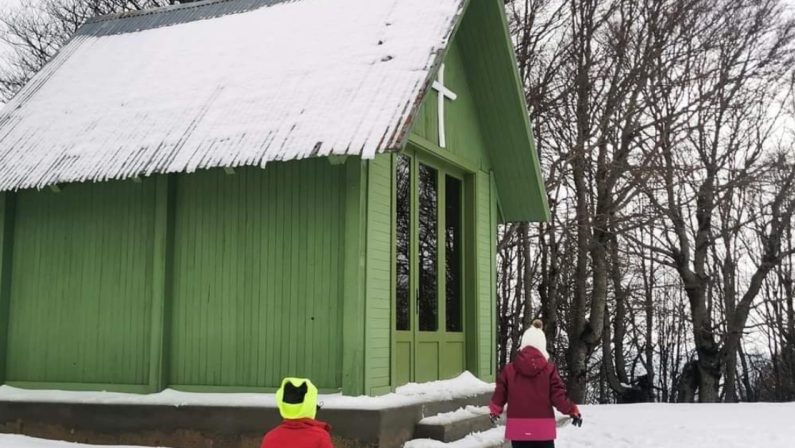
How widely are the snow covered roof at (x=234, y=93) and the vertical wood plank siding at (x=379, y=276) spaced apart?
79 cm

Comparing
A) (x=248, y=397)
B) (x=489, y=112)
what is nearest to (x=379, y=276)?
(x=248, y=397)

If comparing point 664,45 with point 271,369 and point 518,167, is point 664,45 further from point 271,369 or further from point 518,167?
point 271,369

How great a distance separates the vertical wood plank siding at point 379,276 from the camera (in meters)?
7.21

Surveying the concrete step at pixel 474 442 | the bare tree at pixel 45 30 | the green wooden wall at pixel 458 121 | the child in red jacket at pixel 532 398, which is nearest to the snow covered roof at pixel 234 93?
the green wooden wall at pixel 458 121

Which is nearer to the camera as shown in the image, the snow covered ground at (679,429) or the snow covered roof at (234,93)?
the snow covered roof at (234,93)

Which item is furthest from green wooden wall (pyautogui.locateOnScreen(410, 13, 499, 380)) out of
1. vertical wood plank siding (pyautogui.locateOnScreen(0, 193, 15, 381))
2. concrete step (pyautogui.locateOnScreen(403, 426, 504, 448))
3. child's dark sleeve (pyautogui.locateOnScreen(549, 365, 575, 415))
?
vertical wood plank siding (pyautogui.locateOnScreen(0, 193, 15, 381))

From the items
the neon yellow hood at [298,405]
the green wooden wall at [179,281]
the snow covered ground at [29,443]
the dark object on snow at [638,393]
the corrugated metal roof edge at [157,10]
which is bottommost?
the dark object on snow at [638,393]

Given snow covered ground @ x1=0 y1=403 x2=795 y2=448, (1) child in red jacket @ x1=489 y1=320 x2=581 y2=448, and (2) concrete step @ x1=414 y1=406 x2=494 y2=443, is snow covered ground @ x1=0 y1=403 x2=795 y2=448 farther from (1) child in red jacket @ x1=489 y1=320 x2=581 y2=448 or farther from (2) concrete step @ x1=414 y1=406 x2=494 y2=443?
(1) child in red jacket @ x1=489 y1=320 x2=581 y2=448

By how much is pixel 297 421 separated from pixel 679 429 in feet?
26.4

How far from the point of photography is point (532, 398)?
6297mm

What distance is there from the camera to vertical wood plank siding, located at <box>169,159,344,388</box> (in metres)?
7.43

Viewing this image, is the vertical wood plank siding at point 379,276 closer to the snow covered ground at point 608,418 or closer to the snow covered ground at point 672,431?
the snow covered ground at point 608,418

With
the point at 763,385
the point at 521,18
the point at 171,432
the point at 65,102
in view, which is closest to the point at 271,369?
the point at 171,432

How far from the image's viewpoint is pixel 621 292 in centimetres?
2055
